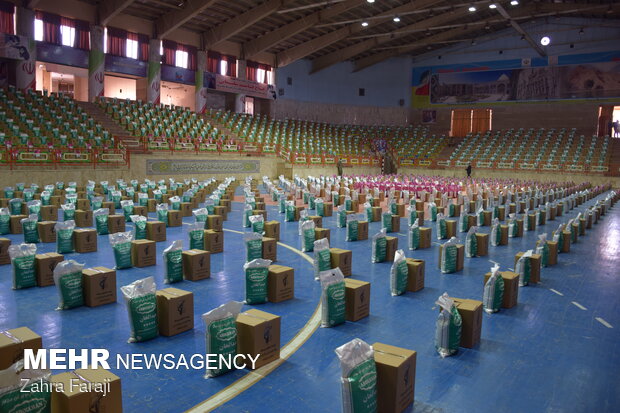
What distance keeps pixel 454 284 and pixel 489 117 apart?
1489 inches

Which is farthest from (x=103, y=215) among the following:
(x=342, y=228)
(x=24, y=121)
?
(x=24, y=121)

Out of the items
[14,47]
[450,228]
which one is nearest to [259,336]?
[450,228]

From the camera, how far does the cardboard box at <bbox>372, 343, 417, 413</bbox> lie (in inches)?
139

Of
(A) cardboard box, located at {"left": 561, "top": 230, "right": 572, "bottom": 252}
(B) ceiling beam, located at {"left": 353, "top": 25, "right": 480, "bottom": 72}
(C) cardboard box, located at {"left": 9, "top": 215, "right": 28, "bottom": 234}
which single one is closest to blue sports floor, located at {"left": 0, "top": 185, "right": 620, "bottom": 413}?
(A) cardboard box, located at {"left": 561, "top": 230, "right": 572, "bottom": 252}

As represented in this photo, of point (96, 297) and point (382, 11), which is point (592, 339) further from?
point (382, 11)

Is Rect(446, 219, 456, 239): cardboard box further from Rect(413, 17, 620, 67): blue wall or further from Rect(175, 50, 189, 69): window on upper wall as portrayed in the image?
Rect(413, 17, 620, 67): blue wall

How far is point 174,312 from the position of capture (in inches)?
198

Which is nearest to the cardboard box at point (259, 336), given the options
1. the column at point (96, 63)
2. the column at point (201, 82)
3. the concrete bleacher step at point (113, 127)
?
the concrete bleacher step at point (113, 127)

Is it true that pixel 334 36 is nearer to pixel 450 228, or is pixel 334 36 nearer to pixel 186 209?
pixel 186 209

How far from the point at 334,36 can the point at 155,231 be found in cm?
2651

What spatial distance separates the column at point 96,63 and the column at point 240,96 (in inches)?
406

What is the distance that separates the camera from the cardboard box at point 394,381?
11.6 feet

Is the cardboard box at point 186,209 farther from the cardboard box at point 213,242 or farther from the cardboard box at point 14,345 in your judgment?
the cardboard box at point 14,345

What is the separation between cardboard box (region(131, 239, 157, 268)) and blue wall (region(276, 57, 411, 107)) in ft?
107
